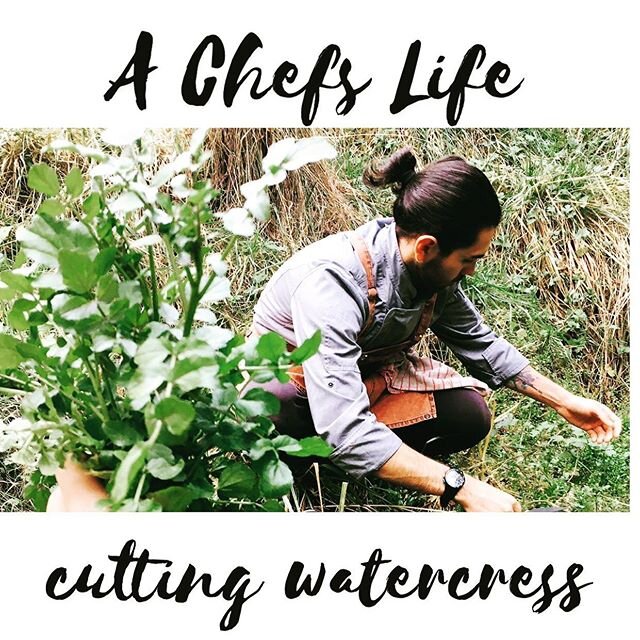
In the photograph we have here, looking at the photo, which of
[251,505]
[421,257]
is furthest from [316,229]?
[251,505]

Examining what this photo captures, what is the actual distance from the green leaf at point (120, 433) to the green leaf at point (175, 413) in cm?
10

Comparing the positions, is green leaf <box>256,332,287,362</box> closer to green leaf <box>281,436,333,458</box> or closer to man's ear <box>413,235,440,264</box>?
green leaf <box>281,436,333,458</box>

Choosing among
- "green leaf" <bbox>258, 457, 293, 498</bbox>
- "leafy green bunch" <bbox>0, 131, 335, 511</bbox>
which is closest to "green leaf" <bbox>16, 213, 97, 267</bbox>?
"leafy green bunch" <bbox>0, 131, 335, 511</bbox>

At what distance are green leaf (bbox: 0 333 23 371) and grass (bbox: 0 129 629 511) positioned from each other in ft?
4.10

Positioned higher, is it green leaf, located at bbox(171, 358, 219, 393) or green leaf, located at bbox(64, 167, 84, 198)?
green leaf, located at bbox(64, 167, 84, 198)

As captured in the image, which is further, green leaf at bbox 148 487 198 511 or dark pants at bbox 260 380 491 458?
dark pants at bbox 260 380 491 458

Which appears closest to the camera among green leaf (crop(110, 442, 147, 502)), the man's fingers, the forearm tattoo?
green leaf (crop(110, 442, 147, 502))

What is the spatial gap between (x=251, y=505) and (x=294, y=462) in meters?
0.79

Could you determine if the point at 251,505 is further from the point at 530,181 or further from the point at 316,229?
the point at 530,181

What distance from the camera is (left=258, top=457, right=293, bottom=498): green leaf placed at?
870 mm

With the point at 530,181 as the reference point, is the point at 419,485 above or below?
below

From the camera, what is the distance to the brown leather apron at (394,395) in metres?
1.67

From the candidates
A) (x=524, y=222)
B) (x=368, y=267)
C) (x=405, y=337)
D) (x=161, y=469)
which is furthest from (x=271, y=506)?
(x=524, y=222)

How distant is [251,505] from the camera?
0.99 metres
